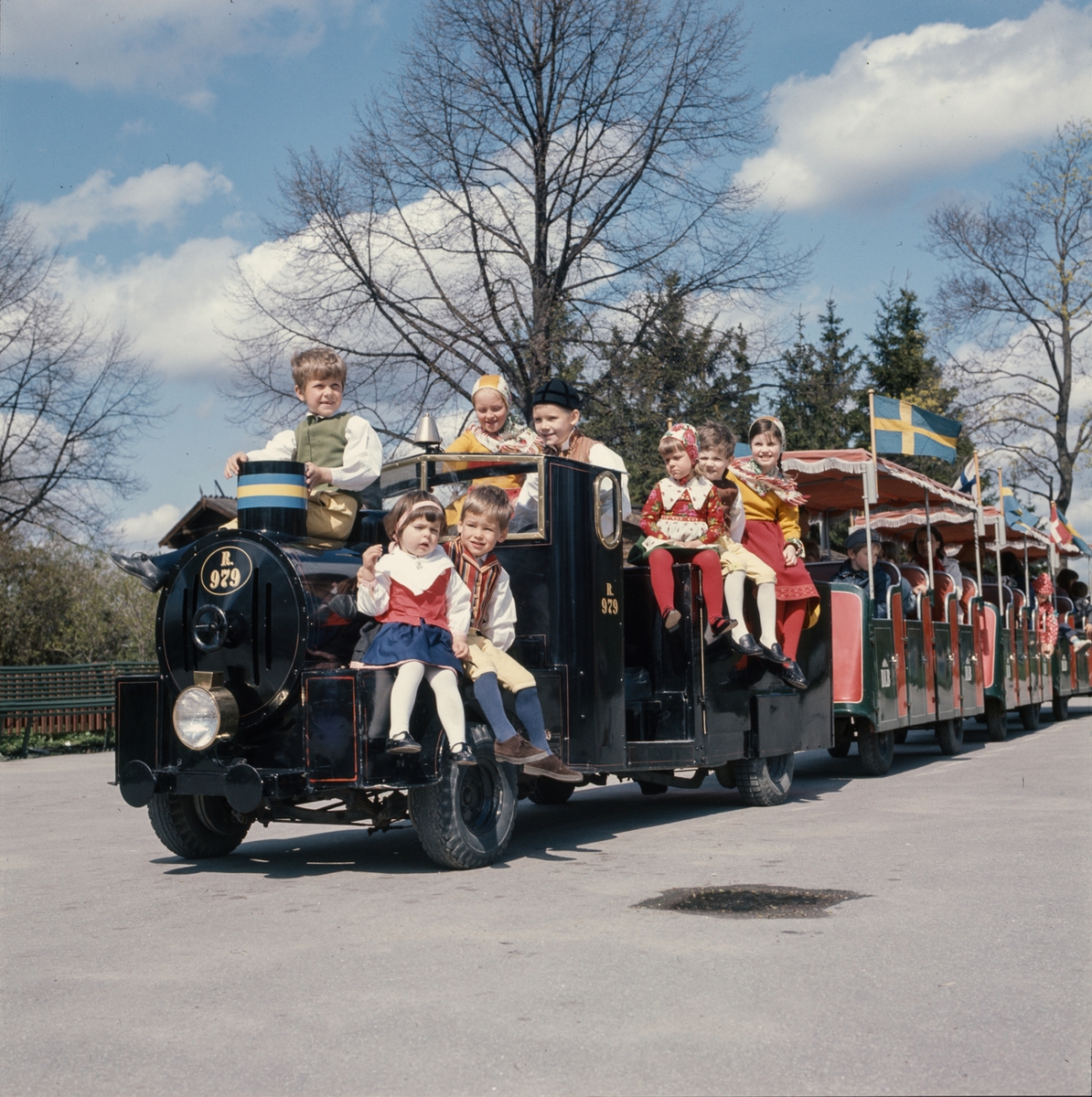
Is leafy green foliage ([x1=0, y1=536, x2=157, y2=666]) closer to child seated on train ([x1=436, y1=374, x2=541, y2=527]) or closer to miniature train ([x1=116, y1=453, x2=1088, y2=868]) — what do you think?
miniature train ([x1=116, y1=453, x2=1088, y2=868])

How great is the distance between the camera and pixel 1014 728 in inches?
775

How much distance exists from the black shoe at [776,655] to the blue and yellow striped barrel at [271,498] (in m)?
3.59

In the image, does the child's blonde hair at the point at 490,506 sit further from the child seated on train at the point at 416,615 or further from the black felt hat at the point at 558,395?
the black felt hat at the point at 558,395

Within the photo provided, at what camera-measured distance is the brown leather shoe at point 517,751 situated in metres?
6.99

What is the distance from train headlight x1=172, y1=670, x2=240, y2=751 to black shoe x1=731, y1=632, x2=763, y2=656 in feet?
11.9

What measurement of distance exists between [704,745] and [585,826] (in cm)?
99

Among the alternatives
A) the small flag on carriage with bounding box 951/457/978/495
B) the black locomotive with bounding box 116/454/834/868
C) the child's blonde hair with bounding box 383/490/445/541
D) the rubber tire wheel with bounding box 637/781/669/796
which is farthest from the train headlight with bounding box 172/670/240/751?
the small flag on carriage with bounding box 951/457/978/495

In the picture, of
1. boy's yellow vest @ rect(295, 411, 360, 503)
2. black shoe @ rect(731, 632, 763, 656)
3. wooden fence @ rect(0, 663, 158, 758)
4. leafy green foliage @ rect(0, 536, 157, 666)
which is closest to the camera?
boy's yellow vest @ rect(295, 411, 360, 503)

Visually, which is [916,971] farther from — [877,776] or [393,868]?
[877,776]

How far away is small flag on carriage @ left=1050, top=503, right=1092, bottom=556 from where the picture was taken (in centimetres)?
2050

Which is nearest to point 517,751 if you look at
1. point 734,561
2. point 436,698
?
→ point 436,698

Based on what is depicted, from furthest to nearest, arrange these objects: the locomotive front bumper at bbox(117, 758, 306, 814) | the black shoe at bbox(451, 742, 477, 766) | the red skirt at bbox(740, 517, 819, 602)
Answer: the red skirt at bbox(740, 517, 819, 602), the black shoe at bbox(451, 742, 477, 766), the locomotive front bumper at bbox(117, 758, 306, 814)

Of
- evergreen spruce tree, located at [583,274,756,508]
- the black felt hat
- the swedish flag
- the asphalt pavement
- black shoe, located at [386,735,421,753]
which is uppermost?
evergreen spruce tree, located at [583,274,756,508]

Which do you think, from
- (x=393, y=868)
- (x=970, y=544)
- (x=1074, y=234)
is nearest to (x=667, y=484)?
(x=393, y=868)
